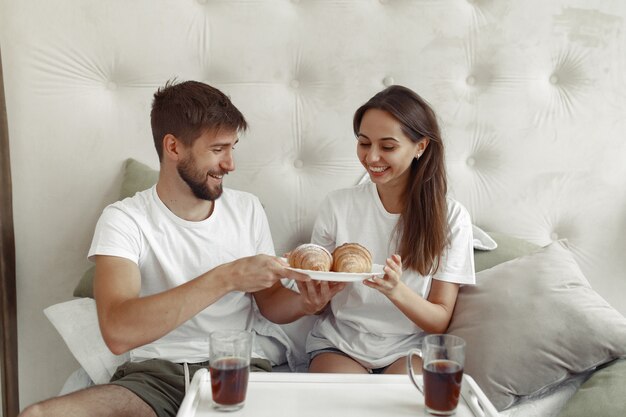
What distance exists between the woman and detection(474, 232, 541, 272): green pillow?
11 centimetres

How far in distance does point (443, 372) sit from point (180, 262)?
71 centimetres

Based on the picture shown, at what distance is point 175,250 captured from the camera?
1.56 m

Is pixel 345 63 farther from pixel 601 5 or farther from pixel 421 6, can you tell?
pixel 601 5

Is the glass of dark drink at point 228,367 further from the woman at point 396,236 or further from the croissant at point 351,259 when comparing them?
the woman at point 396,236

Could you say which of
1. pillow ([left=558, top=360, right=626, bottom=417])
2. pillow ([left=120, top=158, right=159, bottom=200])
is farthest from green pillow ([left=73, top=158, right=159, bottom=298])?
pillow ([left=558, top=360, right=626, bottom=417])

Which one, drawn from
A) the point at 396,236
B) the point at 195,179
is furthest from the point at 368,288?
the point at 195,179

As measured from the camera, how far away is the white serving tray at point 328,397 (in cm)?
110

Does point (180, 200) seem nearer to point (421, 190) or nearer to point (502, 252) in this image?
point (421, 190)

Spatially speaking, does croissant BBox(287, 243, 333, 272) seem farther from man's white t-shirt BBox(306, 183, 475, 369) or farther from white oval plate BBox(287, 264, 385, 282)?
man's white t-shirt BBox(306, 183, 475, 369)

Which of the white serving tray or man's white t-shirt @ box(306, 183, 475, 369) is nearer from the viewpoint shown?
the white serving tray

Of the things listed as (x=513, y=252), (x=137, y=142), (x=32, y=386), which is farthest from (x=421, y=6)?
(x=32, y=386)

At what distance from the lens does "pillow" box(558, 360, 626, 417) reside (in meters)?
1.33

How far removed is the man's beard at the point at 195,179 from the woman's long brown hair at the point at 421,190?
1.31 feet

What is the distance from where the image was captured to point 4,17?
180 centimetres
